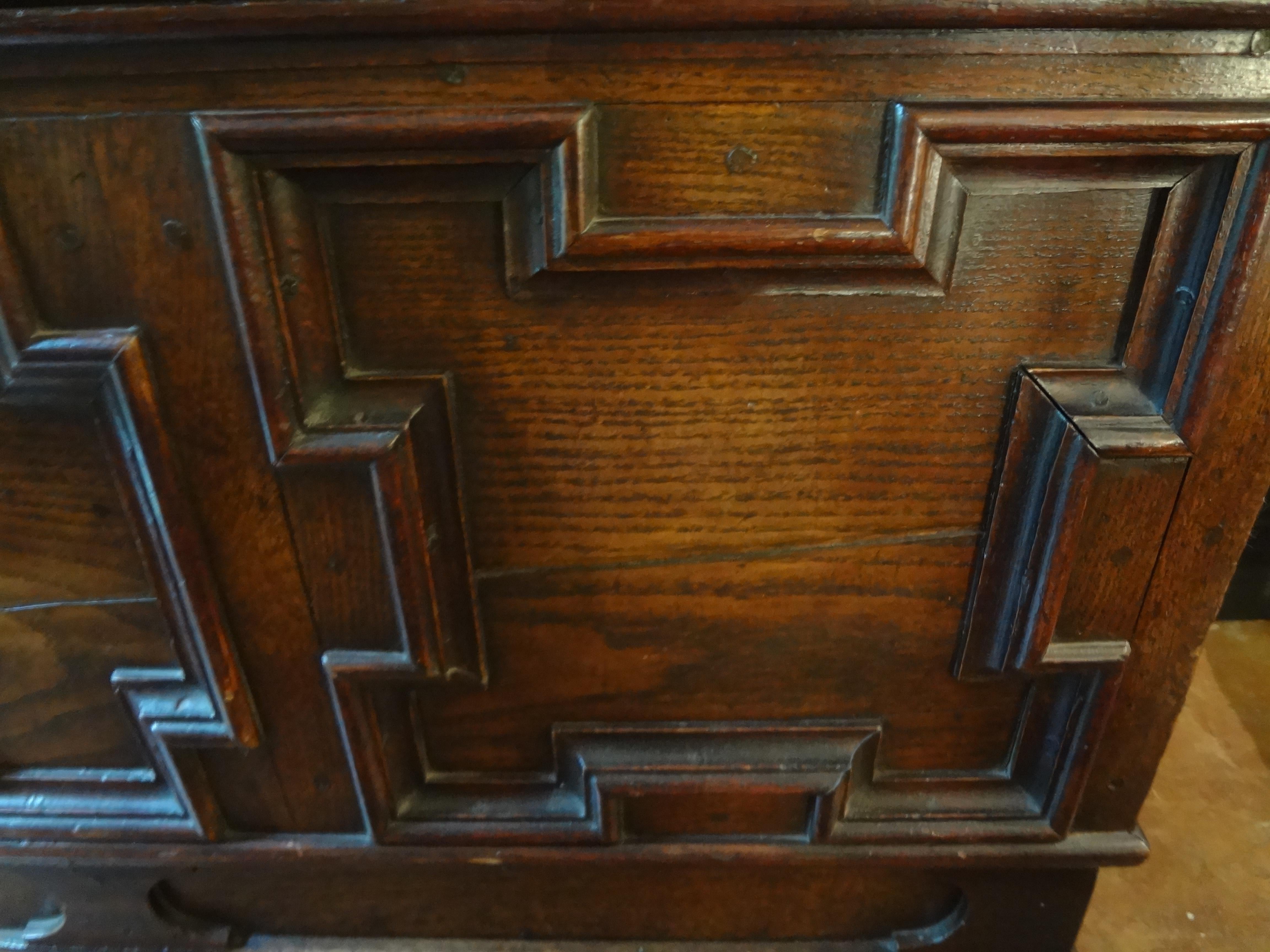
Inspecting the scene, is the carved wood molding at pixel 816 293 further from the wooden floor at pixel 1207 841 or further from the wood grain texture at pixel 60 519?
the wooden floor at pixel 1207 841

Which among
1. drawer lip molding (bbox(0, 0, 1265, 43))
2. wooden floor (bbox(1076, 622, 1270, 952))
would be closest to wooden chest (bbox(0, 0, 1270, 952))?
drawer lip molding (bbox(0, 0, 1265, 43))

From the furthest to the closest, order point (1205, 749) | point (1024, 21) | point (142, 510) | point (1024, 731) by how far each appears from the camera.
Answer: point (1205, 749) → point (1024, 731) → point (142, 510) → point (1024, 21)

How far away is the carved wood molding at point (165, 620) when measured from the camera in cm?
50

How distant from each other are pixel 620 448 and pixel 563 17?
251 millimetres

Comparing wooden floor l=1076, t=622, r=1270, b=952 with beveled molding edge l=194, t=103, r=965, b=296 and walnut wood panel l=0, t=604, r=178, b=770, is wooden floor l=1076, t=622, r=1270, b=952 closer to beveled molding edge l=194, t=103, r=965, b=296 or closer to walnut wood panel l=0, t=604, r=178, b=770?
beveled molding edge l=194, t=103, r=965, b=296

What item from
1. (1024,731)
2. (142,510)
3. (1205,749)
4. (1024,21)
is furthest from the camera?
(1205,749)

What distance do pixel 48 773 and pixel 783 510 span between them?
63 cm

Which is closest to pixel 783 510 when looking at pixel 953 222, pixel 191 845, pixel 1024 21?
pixel 953 222

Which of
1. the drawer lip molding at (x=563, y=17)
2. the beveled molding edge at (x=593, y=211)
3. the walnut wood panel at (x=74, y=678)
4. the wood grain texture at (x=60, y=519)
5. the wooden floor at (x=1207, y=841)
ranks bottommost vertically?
the wooden floor at (x=1207, y=841)

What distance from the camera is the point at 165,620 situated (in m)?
0.59

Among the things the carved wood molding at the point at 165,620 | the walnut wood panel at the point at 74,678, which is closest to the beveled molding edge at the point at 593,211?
the carved wood molding at the point at 165,620

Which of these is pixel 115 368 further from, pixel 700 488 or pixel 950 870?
pixel 950 870

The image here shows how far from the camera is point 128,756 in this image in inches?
26.2

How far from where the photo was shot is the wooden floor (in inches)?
30.6
